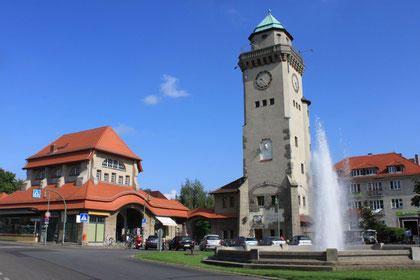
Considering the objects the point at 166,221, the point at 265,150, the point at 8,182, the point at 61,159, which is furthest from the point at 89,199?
the point at 8,182

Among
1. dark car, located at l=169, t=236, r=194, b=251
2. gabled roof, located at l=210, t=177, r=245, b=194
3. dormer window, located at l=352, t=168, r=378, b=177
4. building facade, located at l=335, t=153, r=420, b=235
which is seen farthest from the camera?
dormer window, located at l=352, t=168, r=378, b=177

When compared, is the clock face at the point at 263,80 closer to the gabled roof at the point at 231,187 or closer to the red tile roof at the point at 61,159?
the gabled roof at the point at 231,187

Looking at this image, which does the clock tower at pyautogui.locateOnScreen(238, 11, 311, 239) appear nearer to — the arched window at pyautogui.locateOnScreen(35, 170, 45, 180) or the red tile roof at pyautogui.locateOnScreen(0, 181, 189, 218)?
the red tile roof at pyautogui.locateOnScreen(0, 181, 189, 218)

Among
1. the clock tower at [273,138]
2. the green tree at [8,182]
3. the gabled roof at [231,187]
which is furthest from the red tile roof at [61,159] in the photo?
the green tree at [8,182]

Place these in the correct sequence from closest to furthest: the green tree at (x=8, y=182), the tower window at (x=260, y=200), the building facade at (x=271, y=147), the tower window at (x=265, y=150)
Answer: the building facade at (x=271, y=147), the tower window at (x=260, y=200), the tower window at (x=265, y=150), the green tree at (x=8, y=182)

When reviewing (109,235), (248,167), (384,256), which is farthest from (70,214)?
(384,256)

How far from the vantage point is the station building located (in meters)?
44.5

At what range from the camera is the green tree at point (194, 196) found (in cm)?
8019

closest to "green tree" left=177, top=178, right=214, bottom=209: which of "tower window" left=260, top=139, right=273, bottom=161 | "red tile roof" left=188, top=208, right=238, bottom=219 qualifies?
"red tile roof" left=188, top=208, right=238, bottom=219

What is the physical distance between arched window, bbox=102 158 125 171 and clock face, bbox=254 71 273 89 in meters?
23.1

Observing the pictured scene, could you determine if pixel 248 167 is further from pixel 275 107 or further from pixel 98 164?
pixel 98 164

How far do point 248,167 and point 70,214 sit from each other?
2319cm

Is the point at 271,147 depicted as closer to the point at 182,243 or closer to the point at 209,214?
the point at 209,214

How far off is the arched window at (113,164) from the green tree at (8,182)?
3379 cm
